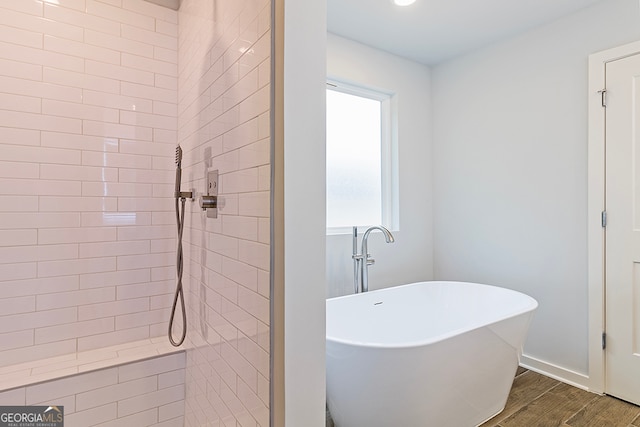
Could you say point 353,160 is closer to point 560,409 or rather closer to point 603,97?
point 603,97

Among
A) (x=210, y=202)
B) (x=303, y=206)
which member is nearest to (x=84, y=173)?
(x=210, y=202)

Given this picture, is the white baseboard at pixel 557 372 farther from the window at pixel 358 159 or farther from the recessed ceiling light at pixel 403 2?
the recessed ceiling light at pixel 403 2

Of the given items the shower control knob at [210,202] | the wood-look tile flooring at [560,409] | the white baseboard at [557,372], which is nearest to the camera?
the shower control knob at [210,202]

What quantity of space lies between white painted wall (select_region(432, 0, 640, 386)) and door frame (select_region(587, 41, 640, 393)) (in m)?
0.05

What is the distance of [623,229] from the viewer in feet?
6.79

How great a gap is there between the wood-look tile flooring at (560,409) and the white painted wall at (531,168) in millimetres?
182

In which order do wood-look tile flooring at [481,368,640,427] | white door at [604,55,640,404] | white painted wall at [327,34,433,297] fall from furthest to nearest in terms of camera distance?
white painted wall at [327,34,433,297], white door at [604,55,640,404], wood-look tile flooring at [481,368,640,427]

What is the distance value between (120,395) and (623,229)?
9.70 feet

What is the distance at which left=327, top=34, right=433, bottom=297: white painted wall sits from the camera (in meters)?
2.60

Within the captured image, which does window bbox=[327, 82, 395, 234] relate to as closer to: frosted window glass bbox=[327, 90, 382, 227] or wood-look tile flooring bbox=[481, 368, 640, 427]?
frosted window glass bbox=[327, 90, 382, 227]

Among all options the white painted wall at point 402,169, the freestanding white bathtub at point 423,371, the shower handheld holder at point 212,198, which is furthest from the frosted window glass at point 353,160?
the shower handheld holder at point 212,198

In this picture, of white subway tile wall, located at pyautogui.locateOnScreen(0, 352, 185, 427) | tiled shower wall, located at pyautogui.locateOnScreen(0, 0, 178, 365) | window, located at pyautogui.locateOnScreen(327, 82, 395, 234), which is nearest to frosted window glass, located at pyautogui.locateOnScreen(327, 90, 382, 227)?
window, located at pyautogui.locateOnScreen(327, 82, 395, 234)

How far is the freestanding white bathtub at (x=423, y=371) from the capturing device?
57.4 inches

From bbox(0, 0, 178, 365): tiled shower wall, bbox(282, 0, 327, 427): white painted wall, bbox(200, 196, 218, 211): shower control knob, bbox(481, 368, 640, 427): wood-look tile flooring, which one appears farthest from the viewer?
bbox(481, 368, 640, 427): wood-look tile flooring
